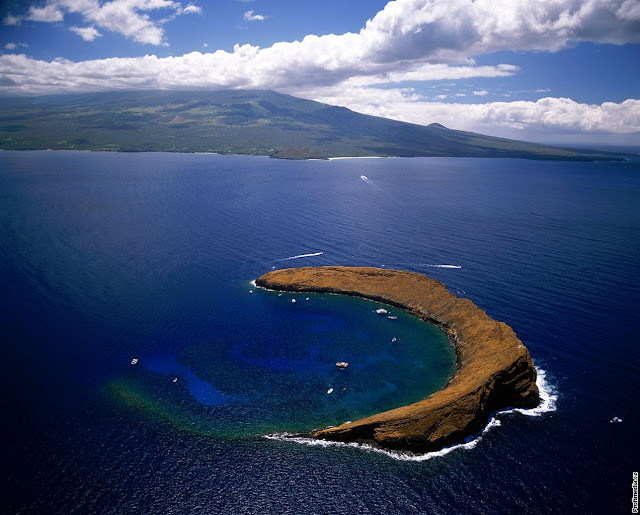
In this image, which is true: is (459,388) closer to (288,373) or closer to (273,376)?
(288,373)

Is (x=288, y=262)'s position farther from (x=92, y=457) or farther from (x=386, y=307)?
(x=92, y=457)

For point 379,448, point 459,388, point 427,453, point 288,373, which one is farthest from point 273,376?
point 459,388

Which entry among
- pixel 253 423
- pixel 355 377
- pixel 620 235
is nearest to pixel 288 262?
pixel 355 377

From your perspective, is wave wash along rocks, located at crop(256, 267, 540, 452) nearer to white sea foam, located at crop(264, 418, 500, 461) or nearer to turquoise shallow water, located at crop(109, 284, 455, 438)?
white sea foam, located at crop(264, 418, 500, 461)

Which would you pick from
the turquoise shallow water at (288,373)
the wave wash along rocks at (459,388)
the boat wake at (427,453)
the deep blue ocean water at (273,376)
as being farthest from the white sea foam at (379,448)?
the turquoise shallow water at (288,373)

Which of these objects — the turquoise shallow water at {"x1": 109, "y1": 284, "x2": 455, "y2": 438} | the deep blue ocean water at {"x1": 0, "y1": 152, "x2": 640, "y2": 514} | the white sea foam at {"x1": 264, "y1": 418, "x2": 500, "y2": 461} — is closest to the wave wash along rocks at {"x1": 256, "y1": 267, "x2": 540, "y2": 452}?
the white sea foam at {"x1": 264, "y1": 418, "x2": 500, "y2": 461}
